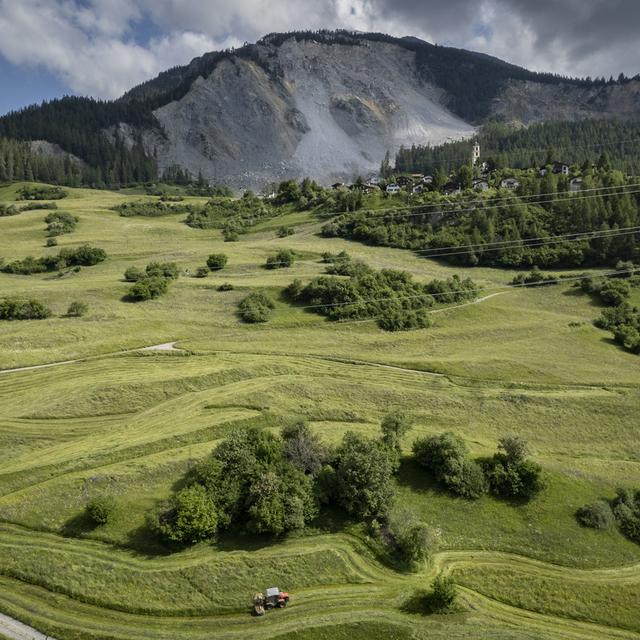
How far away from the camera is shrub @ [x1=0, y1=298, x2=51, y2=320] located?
67.6 meters

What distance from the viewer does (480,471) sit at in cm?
4084

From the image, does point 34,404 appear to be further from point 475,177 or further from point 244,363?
point 475,177

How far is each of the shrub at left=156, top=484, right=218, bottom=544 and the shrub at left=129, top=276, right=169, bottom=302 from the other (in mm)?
51259

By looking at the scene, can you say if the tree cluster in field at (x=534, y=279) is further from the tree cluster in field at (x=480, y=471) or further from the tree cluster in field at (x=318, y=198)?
the tree cluster in field at (x=480, y=471)

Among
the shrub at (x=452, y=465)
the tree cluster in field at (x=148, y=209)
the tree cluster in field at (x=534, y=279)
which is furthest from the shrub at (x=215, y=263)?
the tree cluster in field at (x=148, y=209)

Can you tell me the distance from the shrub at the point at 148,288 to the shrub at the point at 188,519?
2018 inches

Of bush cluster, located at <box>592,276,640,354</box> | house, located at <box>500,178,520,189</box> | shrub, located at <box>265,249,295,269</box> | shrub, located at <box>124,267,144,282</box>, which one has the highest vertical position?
house, located at <box>500,178,520,189</box>

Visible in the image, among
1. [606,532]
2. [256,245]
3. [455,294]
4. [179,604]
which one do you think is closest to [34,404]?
[179,604]

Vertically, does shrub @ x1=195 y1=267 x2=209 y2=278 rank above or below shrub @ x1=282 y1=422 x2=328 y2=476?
above

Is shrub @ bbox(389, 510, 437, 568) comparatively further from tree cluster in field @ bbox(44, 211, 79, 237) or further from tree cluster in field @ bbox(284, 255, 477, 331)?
tree cluster in field @ bbox(44, 211, 79, 237)

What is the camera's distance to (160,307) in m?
76.8

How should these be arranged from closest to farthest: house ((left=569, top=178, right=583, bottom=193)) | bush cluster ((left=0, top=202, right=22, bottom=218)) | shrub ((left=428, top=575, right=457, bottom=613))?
shrub ((left=428, top=575, right=457, bottom=613))
house ((left=569, top=178, right=583, bottom=193))
bush cluster ((left=0, top=202, right=22, bottom=218))

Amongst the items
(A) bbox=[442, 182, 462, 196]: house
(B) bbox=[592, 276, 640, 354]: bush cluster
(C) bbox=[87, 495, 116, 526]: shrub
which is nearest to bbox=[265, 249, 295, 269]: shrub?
(B) bbox=[592, 276, 640, 354]: bush cluster

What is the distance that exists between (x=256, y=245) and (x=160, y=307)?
56436 millimetres
